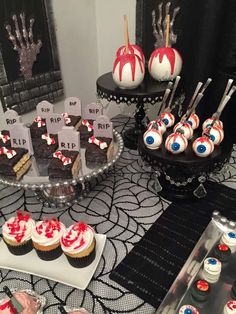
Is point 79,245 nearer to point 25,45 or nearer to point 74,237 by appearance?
point 74,237

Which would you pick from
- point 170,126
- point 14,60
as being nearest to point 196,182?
point 170,126

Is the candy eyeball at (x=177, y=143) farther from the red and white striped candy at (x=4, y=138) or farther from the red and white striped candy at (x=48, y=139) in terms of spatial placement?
the red and white striped candy at (x=4, y=138)

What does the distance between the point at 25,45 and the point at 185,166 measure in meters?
1.11

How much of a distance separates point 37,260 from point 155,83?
0.96 metres

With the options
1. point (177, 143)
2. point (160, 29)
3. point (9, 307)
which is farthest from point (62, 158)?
point (160, 29)

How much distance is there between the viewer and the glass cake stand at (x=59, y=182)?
111 centimetres

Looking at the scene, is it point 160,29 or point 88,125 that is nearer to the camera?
point 88,125

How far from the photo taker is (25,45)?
163 centimetres

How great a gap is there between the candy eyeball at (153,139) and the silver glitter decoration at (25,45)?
0.90 metres

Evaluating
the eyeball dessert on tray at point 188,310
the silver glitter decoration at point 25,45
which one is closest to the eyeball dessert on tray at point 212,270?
the eyeball dessert on tray at point 188,310

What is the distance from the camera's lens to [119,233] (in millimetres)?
1134

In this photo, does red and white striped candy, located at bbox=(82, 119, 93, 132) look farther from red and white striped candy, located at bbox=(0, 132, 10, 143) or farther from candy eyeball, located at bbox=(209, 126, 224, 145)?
candy eyeball, located at bbox=(209, 126, 224, 145)

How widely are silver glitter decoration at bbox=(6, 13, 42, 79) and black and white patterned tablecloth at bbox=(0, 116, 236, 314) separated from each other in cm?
68

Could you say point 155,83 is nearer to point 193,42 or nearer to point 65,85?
point 193,42
